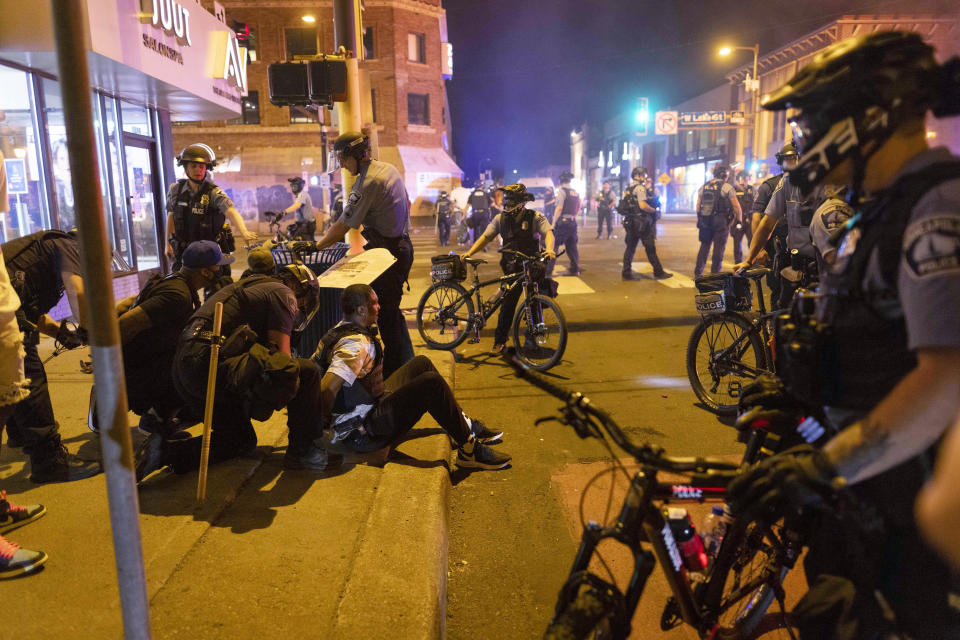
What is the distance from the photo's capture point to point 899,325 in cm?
156

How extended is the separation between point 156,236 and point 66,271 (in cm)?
957

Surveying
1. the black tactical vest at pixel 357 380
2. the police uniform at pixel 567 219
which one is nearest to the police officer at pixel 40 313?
the black tactical vest at pixel 357 380

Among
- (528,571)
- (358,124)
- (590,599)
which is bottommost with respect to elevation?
(528,571)

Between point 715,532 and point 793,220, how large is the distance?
4.33 metres

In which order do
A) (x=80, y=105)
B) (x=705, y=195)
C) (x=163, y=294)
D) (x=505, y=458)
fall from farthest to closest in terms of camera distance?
(x=705, y=195) → (x=505, y=458) → (x=163, y=294) → (x=80, y=105)

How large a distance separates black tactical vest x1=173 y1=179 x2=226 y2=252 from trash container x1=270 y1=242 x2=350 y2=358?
1.13m

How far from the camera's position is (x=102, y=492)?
3812 mm

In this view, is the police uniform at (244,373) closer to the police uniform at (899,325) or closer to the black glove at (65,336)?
the black glove at (65,336)

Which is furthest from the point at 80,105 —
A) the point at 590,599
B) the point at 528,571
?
the point at 528,571

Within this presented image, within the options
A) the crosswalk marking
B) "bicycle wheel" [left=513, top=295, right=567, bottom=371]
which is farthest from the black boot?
the crosswalk marking

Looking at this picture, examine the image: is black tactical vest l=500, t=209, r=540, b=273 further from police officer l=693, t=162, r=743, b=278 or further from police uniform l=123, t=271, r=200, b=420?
police officer l=693, t=162, r=743, b=278

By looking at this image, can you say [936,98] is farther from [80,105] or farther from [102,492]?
[102,492]

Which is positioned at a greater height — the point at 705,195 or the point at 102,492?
the point at 705,195

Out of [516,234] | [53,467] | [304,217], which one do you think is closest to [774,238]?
[516,234]
